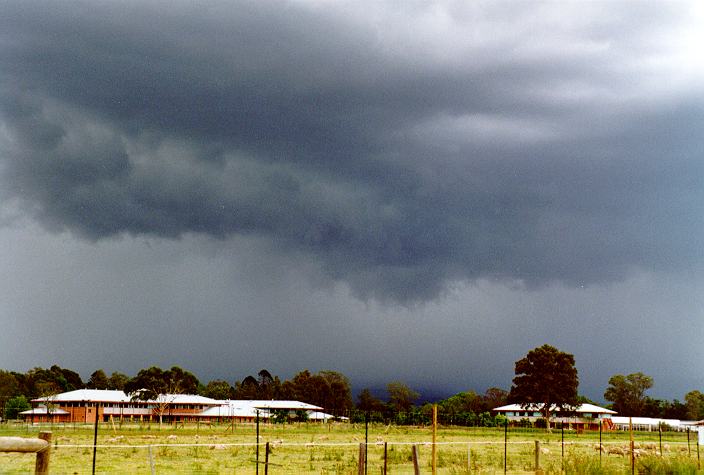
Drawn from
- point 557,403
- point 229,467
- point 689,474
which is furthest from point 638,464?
point 557,403

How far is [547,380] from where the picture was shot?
430 ft

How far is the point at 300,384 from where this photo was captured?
597 ft

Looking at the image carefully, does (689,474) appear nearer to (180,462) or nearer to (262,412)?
(180,462)

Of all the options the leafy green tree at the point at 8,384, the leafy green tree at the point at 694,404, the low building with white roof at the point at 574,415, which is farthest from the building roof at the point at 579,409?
the leafy green tree at the point at 8,384

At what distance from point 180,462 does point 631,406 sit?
557ft

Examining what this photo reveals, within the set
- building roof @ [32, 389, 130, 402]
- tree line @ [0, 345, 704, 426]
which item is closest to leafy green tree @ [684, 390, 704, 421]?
tree line @ [0, 345, 704, 426]

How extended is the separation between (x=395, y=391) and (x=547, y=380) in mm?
66808

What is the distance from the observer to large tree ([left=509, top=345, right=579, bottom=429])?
131 m

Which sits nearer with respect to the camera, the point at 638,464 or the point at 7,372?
the point at 638,464

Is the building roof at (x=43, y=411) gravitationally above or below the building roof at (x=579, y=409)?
below

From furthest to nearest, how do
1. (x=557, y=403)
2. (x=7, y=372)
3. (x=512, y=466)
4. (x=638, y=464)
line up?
(x=7, y=372), (x=557, y=403), (x=512, y=466), (x=638, y=464)

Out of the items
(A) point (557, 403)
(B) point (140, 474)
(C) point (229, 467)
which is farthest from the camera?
(A) point (557, 403)

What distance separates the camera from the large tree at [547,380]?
131250 millimetres

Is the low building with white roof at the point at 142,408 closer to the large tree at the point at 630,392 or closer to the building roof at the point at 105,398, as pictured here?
the building roof at the point at 105,398
